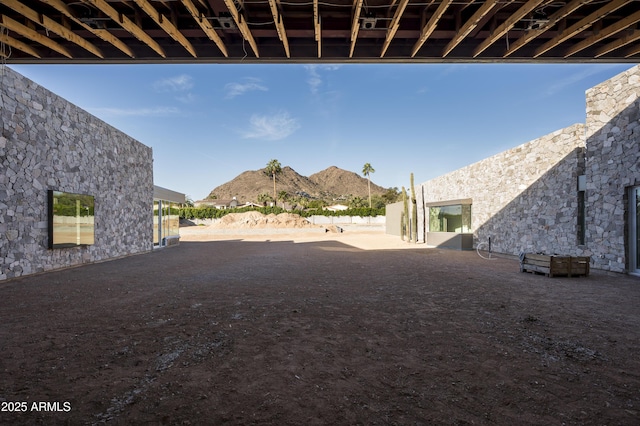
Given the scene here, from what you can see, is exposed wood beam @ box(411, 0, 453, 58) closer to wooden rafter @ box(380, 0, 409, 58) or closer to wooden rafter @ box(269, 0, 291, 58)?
wooden rafter @ box(380, 0, 409, 58)

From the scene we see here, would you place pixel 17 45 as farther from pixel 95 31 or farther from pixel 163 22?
pixel 163 22

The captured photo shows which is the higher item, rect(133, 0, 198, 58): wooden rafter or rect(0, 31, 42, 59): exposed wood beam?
rect(133, 0, 198, 58): wooden rafter

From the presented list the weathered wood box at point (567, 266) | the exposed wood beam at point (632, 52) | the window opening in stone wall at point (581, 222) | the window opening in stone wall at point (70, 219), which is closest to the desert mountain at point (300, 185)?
the window opening in stone wall at point (70, 219)

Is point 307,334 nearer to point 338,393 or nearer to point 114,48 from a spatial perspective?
point 338,393

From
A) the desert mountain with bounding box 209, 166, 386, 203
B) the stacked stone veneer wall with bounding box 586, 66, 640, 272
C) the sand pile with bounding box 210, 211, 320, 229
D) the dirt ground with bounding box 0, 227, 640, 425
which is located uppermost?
the desert mountain with bounding box 209, 166, 386, 203

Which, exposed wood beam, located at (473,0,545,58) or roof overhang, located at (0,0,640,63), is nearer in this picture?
exposed wood beam, located at (473,0,545,58)

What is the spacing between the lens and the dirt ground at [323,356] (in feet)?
8.23

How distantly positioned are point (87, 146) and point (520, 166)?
55.2 feet

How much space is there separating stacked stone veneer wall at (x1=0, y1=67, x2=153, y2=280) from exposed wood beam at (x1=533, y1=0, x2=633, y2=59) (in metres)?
12.0

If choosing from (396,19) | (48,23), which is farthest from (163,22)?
(396,19)

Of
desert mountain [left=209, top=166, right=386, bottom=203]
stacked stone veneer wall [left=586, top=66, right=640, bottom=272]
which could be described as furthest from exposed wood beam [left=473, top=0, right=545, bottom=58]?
desert mountain [left=209, top=166, right=386, bottom=203]

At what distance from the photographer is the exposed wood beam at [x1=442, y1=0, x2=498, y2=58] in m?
3.38

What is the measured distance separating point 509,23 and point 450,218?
52.9 feet

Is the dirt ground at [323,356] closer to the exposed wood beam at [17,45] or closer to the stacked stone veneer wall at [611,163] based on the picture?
the stacked stone veneer wall at [611,163]
